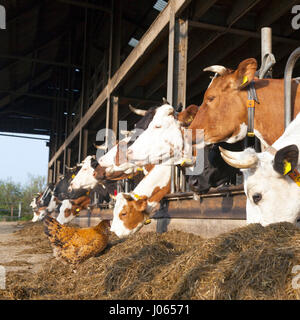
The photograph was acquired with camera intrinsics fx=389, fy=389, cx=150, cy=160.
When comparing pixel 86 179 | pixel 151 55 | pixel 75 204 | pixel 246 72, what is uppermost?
pixel 151 55

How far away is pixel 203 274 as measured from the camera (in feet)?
6.81

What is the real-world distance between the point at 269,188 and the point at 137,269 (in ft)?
3.87

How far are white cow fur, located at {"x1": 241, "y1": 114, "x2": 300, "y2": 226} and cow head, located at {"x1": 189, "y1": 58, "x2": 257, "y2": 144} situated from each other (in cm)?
116

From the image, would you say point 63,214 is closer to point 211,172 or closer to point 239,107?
point 211,172

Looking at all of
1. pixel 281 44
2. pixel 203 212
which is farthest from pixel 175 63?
pixel 281 44

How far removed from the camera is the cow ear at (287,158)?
233 cm

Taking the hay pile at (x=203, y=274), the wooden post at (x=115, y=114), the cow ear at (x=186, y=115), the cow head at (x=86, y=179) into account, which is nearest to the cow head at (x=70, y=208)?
the cow head at (x=86, y=179)

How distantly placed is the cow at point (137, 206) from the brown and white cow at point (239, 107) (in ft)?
5.23

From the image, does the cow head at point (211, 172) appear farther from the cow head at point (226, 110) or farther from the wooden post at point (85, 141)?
the wooden post at point (85, 141)

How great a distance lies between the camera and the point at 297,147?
7.71 ft

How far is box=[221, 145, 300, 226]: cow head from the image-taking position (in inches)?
96.5

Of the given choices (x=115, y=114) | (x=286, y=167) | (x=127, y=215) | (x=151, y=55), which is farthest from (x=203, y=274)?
(x=115, y=114)

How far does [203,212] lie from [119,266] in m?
1.73
